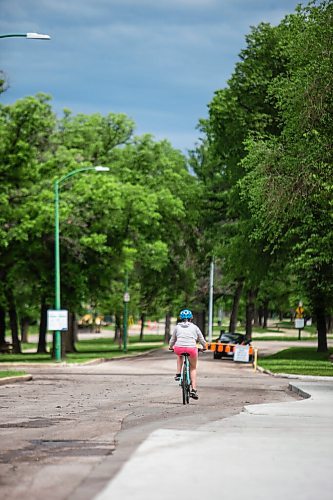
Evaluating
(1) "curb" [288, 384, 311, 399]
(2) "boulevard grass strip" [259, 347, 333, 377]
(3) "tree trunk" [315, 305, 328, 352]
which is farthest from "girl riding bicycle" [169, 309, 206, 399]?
(3) "tree trunk" [315, 305, 328, 352]

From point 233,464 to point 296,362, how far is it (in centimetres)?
3408

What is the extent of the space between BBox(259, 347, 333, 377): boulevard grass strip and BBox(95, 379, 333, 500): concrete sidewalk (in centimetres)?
2033

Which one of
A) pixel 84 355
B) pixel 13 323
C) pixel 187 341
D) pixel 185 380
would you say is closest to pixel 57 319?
pixel 84 355

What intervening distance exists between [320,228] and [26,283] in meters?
27.8

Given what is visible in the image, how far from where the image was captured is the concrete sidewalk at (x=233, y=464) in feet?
27.8

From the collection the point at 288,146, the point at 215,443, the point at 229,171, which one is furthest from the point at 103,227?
the point at 215,443

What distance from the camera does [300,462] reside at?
1033cm

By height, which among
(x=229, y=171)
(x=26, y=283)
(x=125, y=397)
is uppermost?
(x=229, y=171)

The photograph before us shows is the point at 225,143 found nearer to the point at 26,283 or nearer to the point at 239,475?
the point at 26,283

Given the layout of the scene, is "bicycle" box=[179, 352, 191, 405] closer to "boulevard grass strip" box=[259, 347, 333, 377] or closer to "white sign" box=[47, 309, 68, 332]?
"boulevard grass strip" box=[259, 347, 333, 377]

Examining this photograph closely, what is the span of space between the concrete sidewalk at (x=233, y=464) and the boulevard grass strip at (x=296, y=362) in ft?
66.7

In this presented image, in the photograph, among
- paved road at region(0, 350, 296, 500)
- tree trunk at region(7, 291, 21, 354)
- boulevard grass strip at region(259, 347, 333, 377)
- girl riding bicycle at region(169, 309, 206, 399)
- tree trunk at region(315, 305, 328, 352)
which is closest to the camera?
paved road at region(0, 350, 296, 500)

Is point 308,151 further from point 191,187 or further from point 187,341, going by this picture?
point 191,187

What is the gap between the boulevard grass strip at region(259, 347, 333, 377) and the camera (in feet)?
121
